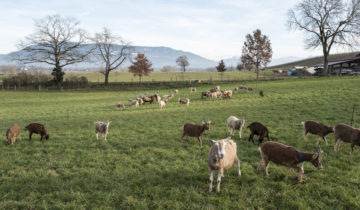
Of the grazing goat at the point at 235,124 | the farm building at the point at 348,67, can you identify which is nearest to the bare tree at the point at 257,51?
the farm building at the point at 348,67

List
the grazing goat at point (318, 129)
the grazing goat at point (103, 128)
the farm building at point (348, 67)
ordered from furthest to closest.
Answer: the farm building at point (348, 67)
the grazing goat at point (103, 128)
the grazing goat at point (318, 129)

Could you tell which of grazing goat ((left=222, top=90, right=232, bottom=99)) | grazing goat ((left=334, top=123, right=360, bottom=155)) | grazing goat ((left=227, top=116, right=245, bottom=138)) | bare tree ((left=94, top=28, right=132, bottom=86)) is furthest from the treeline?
grazing goat ((left=334, top=123, right=360, bottom=155))

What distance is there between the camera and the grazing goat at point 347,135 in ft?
26.0

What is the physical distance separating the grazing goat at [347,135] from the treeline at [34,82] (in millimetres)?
55111

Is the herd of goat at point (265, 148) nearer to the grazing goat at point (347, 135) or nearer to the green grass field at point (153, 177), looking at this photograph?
the grazing goat at point (347, 135)

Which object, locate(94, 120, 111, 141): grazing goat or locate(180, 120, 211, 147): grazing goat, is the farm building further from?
locate(94, 120, 111, 141): grazing goat

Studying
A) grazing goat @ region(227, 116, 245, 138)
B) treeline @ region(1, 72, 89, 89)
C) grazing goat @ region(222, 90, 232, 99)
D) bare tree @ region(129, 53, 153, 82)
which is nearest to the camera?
grazing goat @ region(227, 116, 245, 138)

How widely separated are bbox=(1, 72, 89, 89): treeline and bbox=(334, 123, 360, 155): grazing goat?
181 feet

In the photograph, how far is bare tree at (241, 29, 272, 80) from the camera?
4703 cm

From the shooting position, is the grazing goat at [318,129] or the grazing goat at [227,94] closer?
the grazing goat at [318,129]

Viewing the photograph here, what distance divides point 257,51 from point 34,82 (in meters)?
57.0

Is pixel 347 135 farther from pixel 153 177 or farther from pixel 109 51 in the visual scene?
pixel 109 51

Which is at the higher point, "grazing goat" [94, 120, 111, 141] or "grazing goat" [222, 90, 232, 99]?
"grazing goat" [222, 90, 232, 99]

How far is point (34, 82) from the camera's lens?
49.8 m
